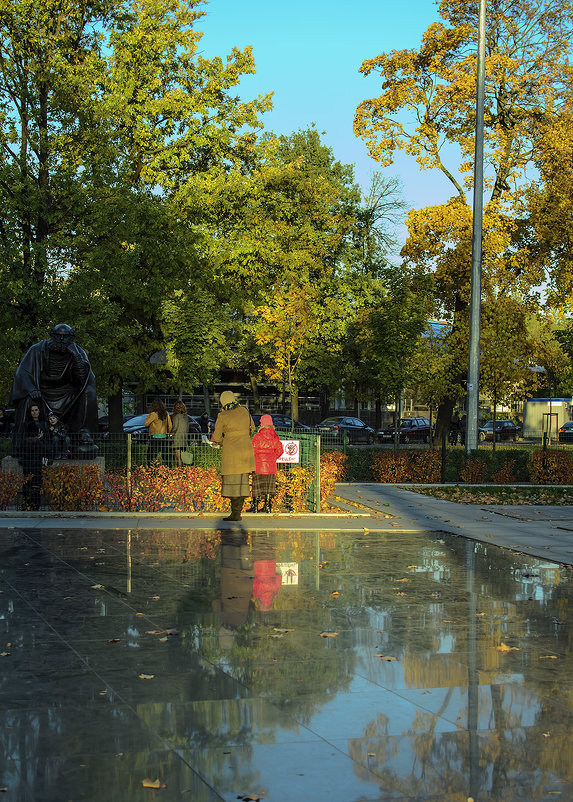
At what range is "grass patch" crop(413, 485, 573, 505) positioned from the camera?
19703mm

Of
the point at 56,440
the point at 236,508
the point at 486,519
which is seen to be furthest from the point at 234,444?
the point at 486,519

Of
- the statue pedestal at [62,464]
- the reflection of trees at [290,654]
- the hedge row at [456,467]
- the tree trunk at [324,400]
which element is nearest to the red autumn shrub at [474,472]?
the hedge row at [456,467]

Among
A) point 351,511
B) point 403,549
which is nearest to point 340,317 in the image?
point 351,511

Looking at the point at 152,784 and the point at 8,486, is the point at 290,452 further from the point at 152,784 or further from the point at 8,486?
the point at 152,784

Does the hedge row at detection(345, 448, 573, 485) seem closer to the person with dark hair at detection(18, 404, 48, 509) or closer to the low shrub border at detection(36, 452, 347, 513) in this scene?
the low shrub border at detection(36, 452, 347, 513)

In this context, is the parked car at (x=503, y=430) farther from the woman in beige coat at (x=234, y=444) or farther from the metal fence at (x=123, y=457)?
the woman in beige coat at (x=234, y=444)

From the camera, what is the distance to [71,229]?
26.8m

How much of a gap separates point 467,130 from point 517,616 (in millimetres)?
27986

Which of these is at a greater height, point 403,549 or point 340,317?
point 340,317

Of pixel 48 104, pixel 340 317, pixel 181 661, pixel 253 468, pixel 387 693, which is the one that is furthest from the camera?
pixel 340 317

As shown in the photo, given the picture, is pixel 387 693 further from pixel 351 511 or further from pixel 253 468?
pixel 351 511

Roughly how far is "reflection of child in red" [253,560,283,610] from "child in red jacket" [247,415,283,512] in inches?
159

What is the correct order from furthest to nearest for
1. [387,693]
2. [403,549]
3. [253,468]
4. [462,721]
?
[253,468]
[403,549]
[387,693]
[462,721]

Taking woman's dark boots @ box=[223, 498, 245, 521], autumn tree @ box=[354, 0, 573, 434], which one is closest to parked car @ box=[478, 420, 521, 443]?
autumn tree @ box=[354, 0, 573, 434]
